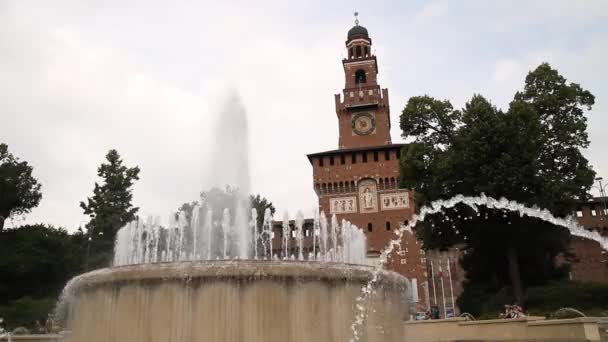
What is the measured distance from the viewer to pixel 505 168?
22500mm

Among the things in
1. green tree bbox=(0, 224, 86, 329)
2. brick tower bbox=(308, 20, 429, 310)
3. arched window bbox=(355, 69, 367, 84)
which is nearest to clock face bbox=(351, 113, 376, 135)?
brick tower bbox=(308, 20, 429, 310)

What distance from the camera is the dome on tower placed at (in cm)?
5231

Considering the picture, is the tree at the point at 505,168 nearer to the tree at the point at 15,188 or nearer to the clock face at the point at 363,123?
the clock face at the point at 363,123

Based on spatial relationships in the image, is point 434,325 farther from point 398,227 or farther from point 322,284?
point 398,227

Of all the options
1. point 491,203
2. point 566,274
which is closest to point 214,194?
point 491,203

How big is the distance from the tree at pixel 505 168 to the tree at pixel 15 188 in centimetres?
2702

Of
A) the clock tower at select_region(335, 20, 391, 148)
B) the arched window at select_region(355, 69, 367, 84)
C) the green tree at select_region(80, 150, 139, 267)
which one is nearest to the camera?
the green tree at select_region(80, 150, 139, 267)

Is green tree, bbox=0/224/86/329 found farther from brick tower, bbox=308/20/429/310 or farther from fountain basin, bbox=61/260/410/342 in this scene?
fountain basin, bbox=61/260/410/342

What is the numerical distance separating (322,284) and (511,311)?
10.2m

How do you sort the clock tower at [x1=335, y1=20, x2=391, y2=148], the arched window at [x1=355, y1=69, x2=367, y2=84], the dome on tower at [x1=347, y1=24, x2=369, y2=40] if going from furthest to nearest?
the dome on tower at [x1=347, y1=24, x2=369, y2=40] → the arched window at [x1=355, y1=69, x2=367, y2=84] → the clock tower at [x1=335, y1=20, x2=391, y2=148]

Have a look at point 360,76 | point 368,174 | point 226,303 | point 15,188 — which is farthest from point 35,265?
point 360,76

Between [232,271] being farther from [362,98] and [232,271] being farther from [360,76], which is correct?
[360,76]

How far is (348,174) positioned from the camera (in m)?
45.2

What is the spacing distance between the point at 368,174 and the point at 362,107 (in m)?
7.48
